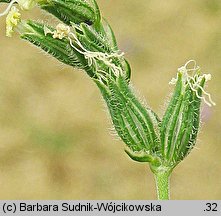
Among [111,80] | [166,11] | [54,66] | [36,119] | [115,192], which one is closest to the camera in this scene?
[111,80]

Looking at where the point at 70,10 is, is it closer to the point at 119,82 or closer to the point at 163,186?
the point at 119,82

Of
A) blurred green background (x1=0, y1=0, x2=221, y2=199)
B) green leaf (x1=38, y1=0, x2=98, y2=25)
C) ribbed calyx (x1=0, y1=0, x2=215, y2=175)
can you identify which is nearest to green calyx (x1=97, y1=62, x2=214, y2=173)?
ribbed calyx (x1=0, y1=0, x2=215, y2=175)

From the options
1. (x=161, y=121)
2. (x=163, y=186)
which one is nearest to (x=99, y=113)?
(x=161, y=121)

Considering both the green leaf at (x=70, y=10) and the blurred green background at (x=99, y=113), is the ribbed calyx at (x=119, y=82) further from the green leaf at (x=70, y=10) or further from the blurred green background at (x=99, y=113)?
the blurred green background at (x=99, y=113)

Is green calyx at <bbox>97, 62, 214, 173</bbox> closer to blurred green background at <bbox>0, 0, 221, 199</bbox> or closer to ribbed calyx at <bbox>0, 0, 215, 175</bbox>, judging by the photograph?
ribbed calyx at <bbox>0, 0, 215, 175</bbox>

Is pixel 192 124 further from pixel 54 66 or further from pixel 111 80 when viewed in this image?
pixel 54 66

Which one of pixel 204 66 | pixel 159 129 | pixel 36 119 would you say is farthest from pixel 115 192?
pixel 159 129

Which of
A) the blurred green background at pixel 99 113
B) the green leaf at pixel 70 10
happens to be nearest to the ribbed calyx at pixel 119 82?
the green leaf at pixel 70 10
